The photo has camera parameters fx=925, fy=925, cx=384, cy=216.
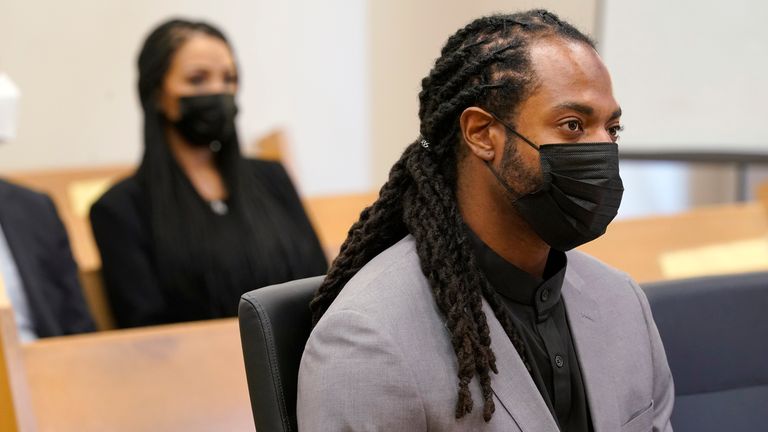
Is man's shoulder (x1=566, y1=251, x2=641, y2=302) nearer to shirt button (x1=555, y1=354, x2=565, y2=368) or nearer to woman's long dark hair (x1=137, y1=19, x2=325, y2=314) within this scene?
shirt button (x1=555, y1=354, x2=565, y2=368)

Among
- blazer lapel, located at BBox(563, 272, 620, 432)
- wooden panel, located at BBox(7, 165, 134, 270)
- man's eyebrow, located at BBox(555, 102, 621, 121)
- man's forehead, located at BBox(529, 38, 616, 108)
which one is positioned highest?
man's forehead, located at BBox(529, 38, 616, 108)

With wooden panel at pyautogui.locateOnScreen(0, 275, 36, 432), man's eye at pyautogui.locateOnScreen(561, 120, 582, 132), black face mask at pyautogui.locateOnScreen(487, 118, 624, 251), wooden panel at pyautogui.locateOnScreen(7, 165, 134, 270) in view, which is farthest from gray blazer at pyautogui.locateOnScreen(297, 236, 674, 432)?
wooden panel at pyautogui.locateOnScreen(7, 165, 134, 270)

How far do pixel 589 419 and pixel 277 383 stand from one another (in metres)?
0.44

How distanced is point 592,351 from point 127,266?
1.47 m

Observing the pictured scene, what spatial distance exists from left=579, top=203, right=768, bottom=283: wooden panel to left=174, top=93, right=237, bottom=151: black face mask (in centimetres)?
108

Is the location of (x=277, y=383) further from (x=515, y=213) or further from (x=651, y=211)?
(x=651, y=211)

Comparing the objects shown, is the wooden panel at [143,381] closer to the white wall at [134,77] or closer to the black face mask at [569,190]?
the black face mask at [569,190]

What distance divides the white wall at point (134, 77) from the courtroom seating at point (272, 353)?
3.06 meters

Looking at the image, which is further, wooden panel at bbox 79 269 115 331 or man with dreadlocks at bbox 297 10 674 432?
wooden panel at bbox 79 269 115 331

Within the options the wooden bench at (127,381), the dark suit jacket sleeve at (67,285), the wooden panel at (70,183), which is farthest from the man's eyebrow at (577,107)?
the wooden panel at (70,183)

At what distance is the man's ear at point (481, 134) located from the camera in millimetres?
1216

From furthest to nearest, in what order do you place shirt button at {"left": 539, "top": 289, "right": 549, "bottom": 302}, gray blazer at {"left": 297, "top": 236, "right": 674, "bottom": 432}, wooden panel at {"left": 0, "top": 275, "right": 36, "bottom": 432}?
wooden panel at {"left": 0, "top": 275, "right": 36, "bottom": 432}
shirt button at {"left": 539, "top": 289, "right": 549, "bottom": 302}
gray blazer at {"left": 297, "top": 236, "right": 674, "bottom": 432}

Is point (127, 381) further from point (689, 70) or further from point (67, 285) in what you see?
point (689, 70)

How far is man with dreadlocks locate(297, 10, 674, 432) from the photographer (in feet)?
3.64
